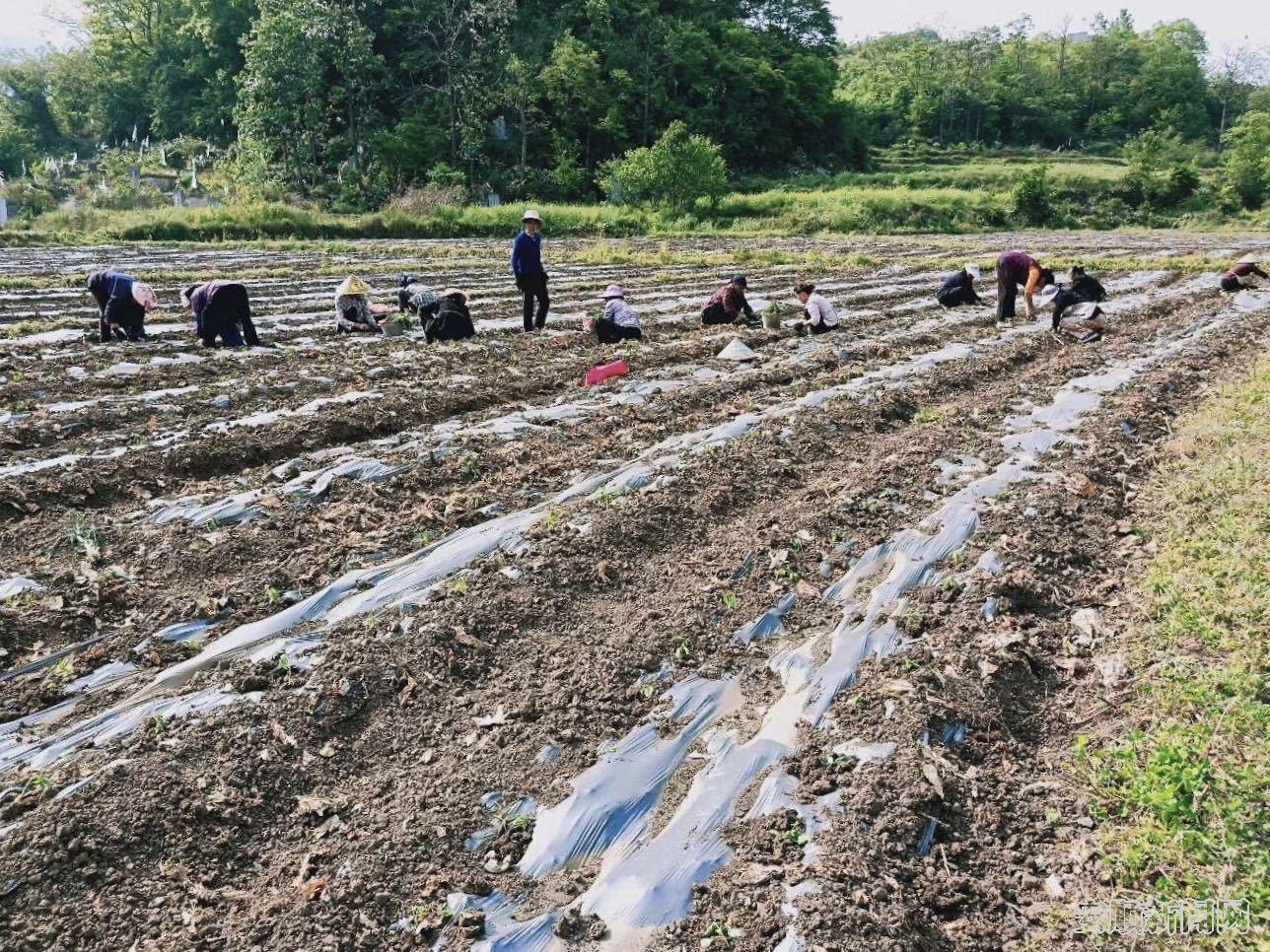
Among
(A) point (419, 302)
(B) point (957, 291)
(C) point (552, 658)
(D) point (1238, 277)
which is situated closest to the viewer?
(C) point (552, 658)

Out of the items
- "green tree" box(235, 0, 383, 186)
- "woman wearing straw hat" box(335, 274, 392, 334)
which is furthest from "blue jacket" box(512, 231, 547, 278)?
"green tree" box(235, 0, 383, 186)

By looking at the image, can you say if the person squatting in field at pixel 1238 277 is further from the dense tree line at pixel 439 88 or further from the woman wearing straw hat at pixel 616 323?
the dense tree line at pixel 439 88

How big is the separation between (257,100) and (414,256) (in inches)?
1003

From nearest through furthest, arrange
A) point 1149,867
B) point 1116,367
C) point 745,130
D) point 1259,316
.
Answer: point 1149,867
point 1116,367
point 1259,316
point 745,130

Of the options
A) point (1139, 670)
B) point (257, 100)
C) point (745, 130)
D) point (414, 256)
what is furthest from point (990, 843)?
point (745, 130)

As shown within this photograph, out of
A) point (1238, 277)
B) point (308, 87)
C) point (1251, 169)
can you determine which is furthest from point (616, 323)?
point (1251, 169)

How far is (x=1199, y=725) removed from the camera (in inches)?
130

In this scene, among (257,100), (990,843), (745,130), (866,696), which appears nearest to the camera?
(990,843)

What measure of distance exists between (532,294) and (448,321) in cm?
128

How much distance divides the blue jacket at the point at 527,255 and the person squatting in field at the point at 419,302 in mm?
1103

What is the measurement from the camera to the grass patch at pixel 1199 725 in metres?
2.71

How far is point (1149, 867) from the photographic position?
271 centimetres

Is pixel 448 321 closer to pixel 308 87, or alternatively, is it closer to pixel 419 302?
pixel 419 302

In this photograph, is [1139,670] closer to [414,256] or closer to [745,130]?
[414,256]
